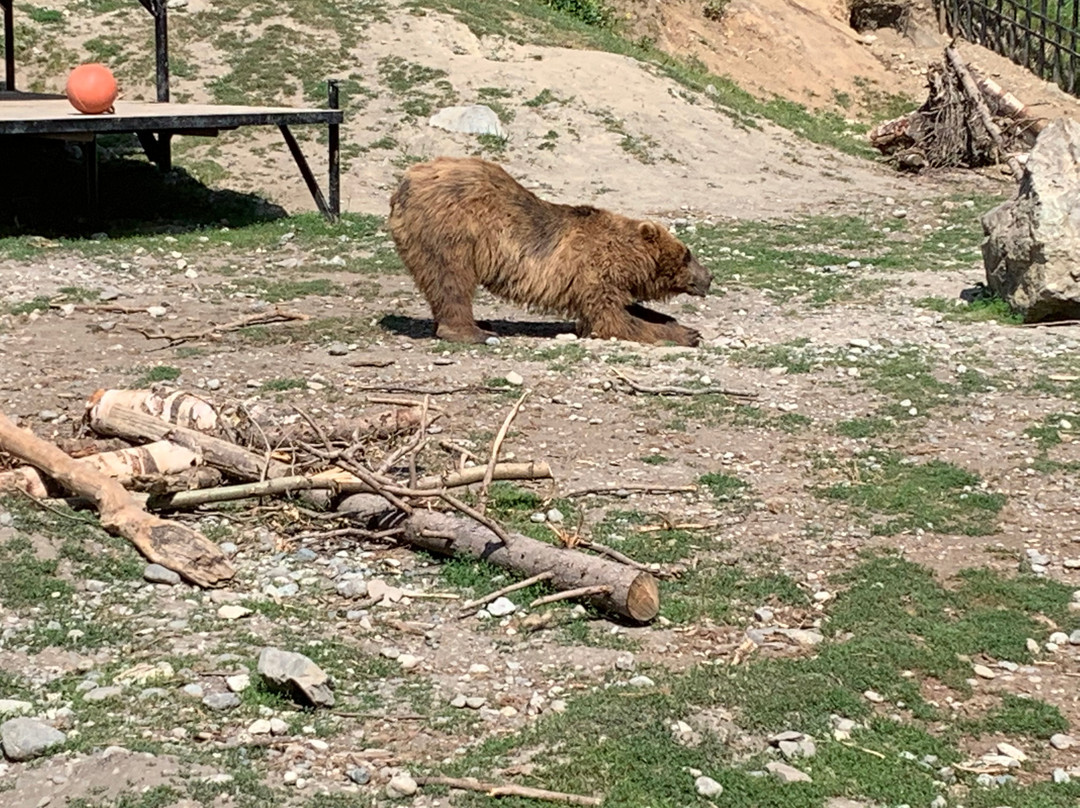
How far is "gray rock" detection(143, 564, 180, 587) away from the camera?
5957 mm

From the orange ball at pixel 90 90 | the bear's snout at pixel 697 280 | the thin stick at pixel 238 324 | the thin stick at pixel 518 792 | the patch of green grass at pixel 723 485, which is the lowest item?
the thin stick at pixel 518 792

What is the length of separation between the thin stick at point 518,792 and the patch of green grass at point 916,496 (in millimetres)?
2965

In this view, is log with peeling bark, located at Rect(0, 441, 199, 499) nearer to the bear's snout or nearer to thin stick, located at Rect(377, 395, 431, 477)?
thin stick, located at Rect(377, 395, 431, 477)

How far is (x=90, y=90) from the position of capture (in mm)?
14086

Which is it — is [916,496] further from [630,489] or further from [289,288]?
[289,288]

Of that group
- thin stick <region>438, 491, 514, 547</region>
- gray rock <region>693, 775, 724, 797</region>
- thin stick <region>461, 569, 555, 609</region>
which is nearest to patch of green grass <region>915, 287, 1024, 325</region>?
thin stick <region>438, 491, 514, 547</region>

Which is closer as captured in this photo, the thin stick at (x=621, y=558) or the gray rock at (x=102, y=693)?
the gray rock at (x=102, y=693)

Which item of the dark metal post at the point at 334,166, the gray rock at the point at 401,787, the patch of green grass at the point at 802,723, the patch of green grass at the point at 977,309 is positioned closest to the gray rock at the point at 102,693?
the gray rock at the point at 401,787

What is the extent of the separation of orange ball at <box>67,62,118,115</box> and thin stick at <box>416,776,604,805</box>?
37.6 feet

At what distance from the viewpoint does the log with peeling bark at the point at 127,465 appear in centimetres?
654

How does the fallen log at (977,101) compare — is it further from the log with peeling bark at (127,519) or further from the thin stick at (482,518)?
the log with peeling bark at (127,519)

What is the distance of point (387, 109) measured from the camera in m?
18.9

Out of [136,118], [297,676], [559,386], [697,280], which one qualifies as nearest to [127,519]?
[297,676]

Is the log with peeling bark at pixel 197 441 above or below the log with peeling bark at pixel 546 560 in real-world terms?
above
